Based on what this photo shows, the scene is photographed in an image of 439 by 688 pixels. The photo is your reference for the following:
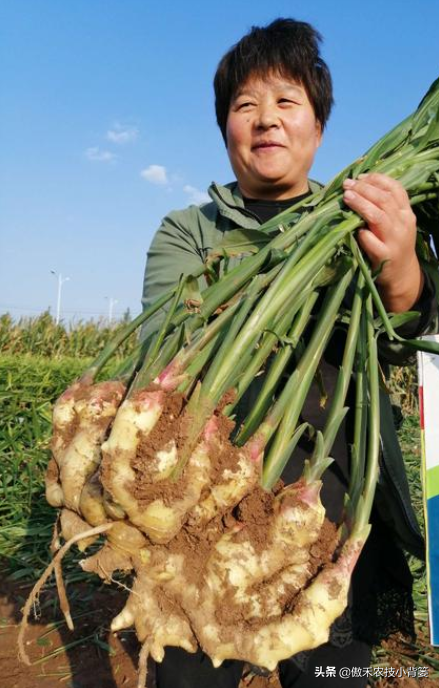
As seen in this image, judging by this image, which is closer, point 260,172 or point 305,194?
point 260,172

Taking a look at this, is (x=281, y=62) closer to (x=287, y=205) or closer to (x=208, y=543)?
(x=287, y=205)

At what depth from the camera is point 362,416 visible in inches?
40.3

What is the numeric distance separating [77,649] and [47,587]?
1.94 ft

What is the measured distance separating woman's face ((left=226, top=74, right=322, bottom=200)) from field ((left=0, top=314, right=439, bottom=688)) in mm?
687

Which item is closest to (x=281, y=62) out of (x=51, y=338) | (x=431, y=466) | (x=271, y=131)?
(x=271, y=131)

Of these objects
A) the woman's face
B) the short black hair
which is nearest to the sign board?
the woman's face

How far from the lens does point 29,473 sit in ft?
10.7

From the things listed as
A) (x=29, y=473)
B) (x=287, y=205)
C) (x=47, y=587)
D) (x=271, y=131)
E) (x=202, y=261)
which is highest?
(x=271, y=131)

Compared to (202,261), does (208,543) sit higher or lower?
lower

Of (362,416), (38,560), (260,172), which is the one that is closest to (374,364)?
(362,416)

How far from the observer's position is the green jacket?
124 cm

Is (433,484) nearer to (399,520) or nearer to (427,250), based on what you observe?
(399,520)

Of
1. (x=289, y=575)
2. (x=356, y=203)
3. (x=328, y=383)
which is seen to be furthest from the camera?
(x=328, y=383)

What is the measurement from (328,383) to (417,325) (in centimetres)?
23
